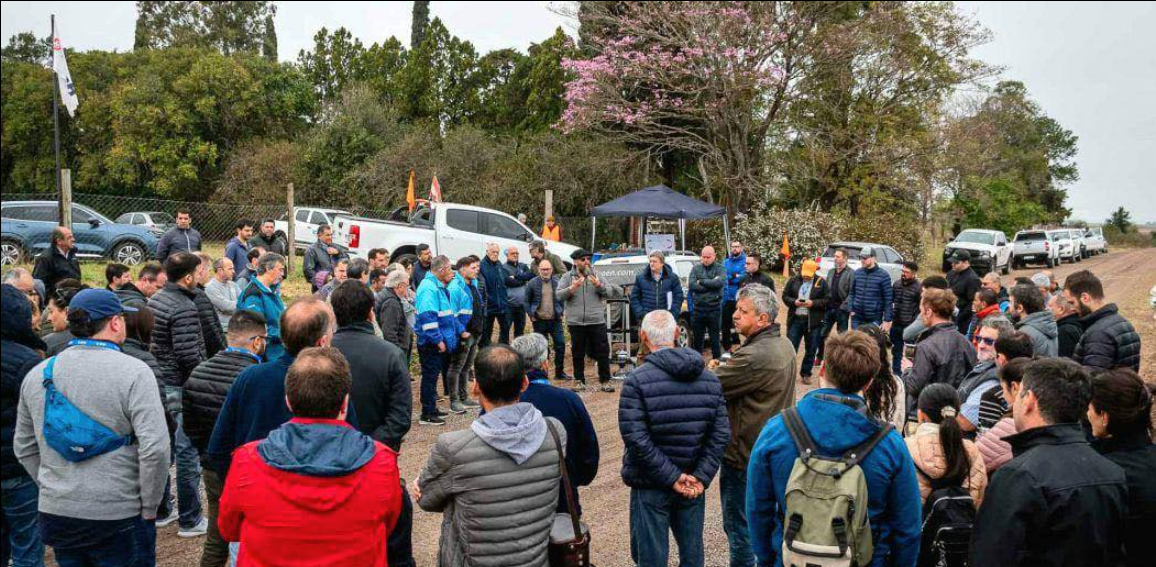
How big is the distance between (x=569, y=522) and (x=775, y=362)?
168 centimetres

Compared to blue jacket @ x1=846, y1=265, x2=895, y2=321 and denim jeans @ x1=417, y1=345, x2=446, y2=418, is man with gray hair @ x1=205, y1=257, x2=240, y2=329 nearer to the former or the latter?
denim jeans @ x1=417, y1=345, x2=446, y2=418

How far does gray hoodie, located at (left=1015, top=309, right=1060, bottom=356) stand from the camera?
19.3 feet

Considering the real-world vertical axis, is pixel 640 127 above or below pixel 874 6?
below

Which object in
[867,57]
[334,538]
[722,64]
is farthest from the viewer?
[867,57]

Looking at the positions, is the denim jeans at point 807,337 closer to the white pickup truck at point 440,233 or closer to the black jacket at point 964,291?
Answer: the black jacket at point 964,291

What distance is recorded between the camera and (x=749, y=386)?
4297 millimetres

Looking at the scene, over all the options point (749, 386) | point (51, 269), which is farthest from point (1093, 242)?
point (51, 269)

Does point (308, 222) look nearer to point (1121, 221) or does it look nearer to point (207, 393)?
point (207, 393)

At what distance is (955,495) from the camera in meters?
3.41

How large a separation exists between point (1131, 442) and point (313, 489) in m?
3.03

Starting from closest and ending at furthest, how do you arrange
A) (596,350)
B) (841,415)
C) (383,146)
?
(841,415)
(596,350)
(383,146)

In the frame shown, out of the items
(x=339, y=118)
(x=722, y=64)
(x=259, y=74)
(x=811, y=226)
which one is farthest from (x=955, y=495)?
(x=259, y=74)

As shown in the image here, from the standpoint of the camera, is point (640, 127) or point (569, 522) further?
point (640, 127)

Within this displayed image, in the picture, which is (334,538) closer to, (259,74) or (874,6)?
(874,6)
